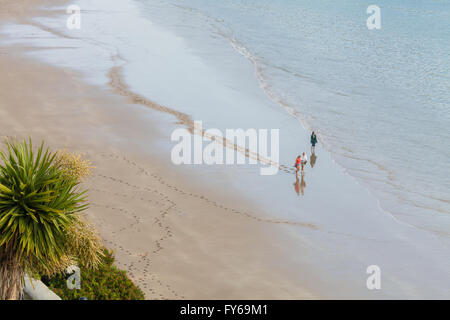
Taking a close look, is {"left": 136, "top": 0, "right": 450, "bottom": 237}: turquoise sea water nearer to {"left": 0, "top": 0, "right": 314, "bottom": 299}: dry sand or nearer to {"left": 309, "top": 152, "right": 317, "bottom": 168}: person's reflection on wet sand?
{"left": 309, "top": 152, "right": 317, "bottom": 168}: person's reflection on wet sand

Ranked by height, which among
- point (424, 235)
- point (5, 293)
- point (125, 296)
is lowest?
Result: point (424, 235)

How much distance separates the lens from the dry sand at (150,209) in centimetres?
1670

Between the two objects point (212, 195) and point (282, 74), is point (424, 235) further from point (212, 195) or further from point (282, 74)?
point (282, 74)

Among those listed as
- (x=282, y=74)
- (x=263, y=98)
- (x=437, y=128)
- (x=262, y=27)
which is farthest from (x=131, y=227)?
(x=262, y=27)

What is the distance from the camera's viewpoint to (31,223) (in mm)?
11203

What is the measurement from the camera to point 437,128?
36281 millimetres

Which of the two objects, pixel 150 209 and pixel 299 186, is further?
pixel 299 186

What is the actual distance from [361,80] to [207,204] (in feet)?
96.5

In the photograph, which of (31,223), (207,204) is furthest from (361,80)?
(31,223)

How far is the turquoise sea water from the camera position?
27.5m

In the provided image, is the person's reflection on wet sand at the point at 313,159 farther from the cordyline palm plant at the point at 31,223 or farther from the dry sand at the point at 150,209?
the cordyline palm plant at the point at 31,223

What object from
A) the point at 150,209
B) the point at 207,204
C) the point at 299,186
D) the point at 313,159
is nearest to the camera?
the point at 150,209

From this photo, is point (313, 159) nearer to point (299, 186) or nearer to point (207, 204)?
point (299, 186)
